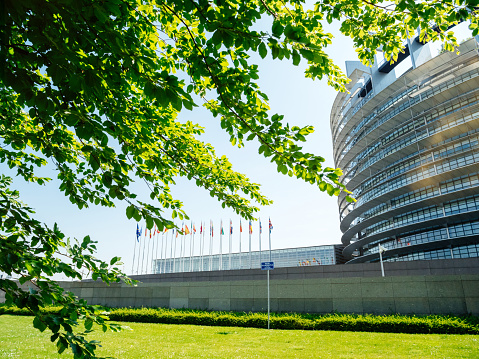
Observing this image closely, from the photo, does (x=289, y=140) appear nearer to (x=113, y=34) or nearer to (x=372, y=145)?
(x=113, y=34)

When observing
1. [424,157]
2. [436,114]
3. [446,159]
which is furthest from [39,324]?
[436,114]

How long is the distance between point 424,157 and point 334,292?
29545 millimetres

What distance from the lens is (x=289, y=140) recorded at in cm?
338

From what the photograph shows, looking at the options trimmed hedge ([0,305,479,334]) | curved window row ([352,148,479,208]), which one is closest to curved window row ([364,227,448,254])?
curved window row ([352,148,479,208])

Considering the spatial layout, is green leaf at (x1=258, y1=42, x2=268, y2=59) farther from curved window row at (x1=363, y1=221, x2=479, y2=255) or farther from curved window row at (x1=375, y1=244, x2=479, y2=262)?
curved window row at (x1=375, y1=244, x2=479, y2=262)

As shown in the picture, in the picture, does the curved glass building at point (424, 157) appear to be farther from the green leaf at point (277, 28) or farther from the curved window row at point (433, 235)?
the green leaf at point (277, 28)

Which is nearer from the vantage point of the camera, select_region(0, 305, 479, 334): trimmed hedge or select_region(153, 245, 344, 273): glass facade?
select_region(0, 305, 479, 334): trimmed hedge

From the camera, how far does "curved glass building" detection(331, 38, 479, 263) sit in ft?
118

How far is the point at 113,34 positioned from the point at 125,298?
2767cm

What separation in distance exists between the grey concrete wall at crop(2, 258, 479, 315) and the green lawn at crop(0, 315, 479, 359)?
17.6 feet

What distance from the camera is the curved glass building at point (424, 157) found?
Answer: 36.0 m

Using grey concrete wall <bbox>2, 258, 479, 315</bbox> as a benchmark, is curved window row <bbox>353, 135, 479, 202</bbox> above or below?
above

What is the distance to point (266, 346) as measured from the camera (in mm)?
11195

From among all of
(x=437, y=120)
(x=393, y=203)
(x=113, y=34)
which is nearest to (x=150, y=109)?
(x=113, y=34)
